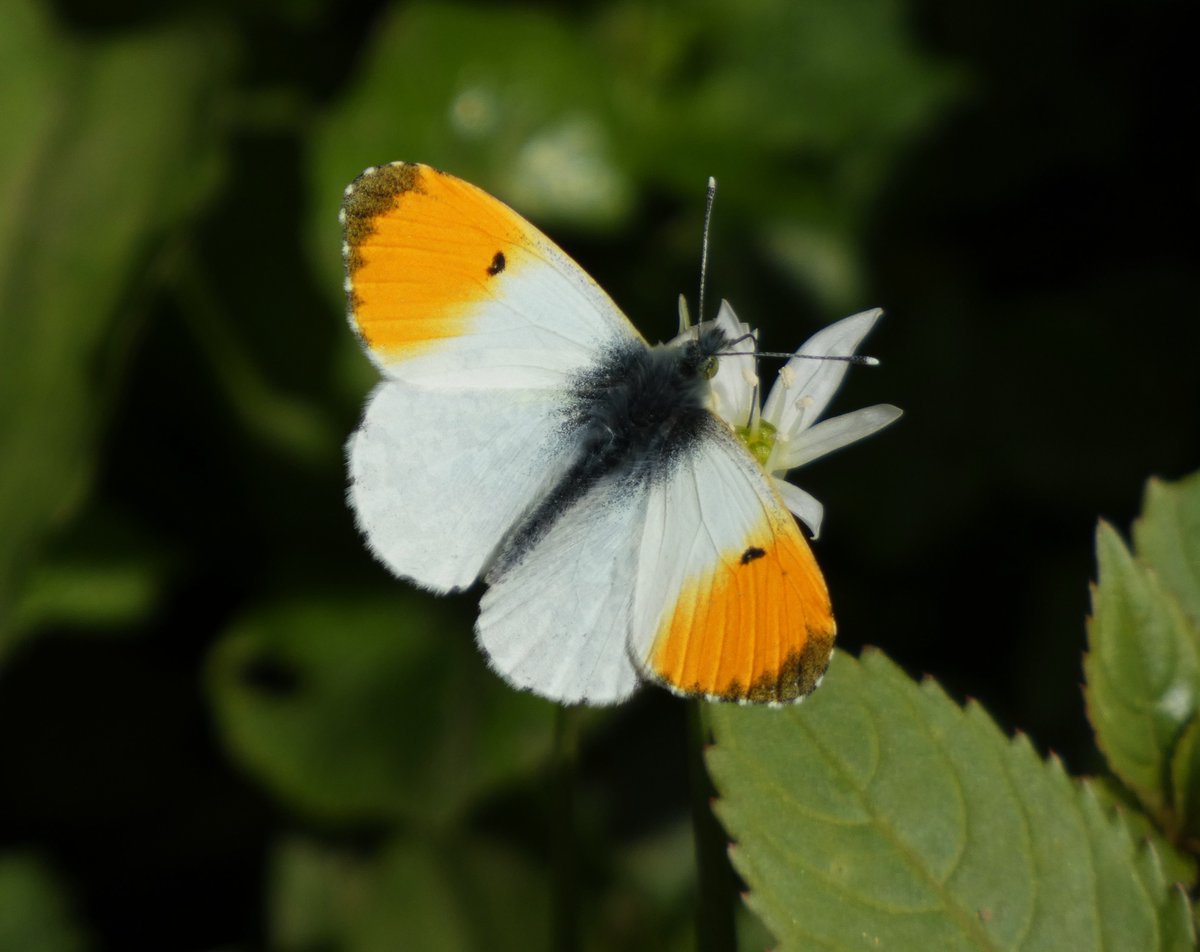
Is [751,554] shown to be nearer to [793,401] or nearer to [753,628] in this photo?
[753,628]

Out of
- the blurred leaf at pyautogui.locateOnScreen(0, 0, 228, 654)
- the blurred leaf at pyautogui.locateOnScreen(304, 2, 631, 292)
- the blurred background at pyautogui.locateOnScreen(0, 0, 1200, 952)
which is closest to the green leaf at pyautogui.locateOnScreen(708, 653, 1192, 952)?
the blurred background at pyautogui.locateOnScreen(0, 0, 1200, 952)

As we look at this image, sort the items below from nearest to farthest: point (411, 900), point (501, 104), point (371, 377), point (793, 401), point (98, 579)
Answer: point (793, 401), point (411, 900), point (371, 377), point (98, 579), point (501, 104)

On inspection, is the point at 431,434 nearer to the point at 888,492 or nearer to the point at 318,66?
the point at 888,492

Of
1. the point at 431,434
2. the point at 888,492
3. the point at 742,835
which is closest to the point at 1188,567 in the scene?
the point at 742,835

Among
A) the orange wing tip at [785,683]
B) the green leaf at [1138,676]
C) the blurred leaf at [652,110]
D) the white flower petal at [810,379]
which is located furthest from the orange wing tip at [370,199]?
the blurred leaf at [652,110]

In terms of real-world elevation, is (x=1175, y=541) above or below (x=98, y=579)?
above

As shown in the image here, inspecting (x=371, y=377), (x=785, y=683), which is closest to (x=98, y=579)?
(x=371, y=377)

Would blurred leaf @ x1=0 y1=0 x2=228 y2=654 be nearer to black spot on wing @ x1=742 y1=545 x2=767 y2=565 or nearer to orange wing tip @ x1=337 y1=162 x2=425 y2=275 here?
orange wing tip @ x1=337 y1=162 x2=425 y2=275

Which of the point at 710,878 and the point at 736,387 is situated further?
the point at 736,387
